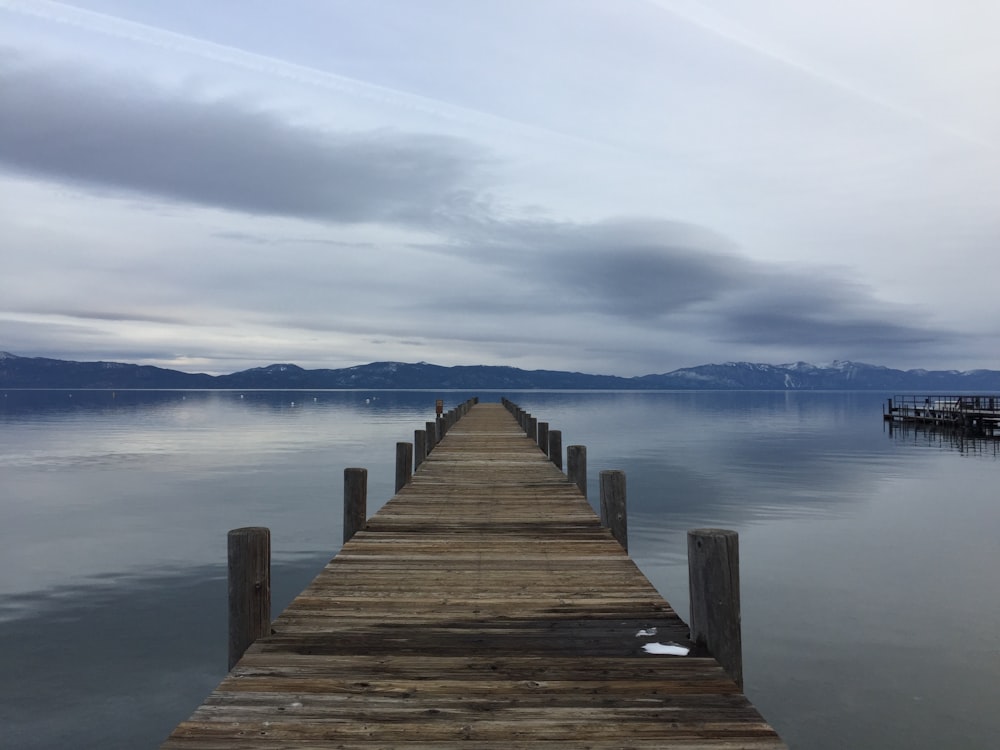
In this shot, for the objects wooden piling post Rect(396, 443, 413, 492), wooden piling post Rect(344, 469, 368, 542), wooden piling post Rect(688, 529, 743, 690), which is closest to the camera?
wooden piling post Rect(688, 529, 743, 690)

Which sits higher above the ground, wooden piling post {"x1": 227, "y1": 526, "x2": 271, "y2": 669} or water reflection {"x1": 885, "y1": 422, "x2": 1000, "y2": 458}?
wooden piling post {"x1": 227, "y1": 526, "x2": 271, "y2": 669}

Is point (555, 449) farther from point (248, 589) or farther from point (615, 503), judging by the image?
point (248, 589)

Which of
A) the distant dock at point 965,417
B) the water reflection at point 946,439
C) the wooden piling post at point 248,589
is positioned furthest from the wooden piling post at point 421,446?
the distant dock at point 965,417

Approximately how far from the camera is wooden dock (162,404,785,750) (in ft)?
13.4

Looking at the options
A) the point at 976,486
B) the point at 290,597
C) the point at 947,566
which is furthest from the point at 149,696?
the point at 976,486

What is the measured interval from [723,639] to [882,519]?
21.5 m

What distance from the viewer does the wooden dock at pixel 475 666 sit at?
4.07 metres

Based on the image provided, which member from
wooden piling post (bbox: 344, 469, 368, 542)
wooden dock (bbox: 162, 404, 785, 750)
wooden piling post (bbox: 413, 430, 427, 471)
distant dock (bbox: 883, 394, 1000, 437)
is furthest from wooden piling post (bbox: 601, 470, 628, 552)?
distant dock (bbox: 883, 394, 1000, 437)

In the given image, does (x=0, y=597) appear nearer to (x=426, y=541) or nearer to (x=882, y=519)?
(x=426, y=541)

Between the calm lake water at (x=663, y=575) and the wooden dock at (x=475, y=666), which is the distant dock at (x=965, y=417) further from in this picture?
the wooden dock at (x=475, y=666)

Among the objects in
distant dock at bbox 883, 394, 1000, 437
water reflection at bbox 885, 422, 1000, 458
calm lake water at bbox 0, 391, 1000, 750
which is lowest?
calm lake water at bbox 0, 391, 1000, 750

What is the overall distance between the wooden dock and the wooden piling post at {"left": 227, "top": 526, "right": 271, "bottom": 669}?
0.70ft

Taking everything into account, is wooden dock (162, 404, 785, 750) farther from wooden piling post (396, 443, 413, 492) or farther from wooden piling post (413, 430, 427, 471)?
wooden piling post (413, 430, 427, 471)

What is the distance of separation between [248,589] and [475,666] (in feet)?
6.91
